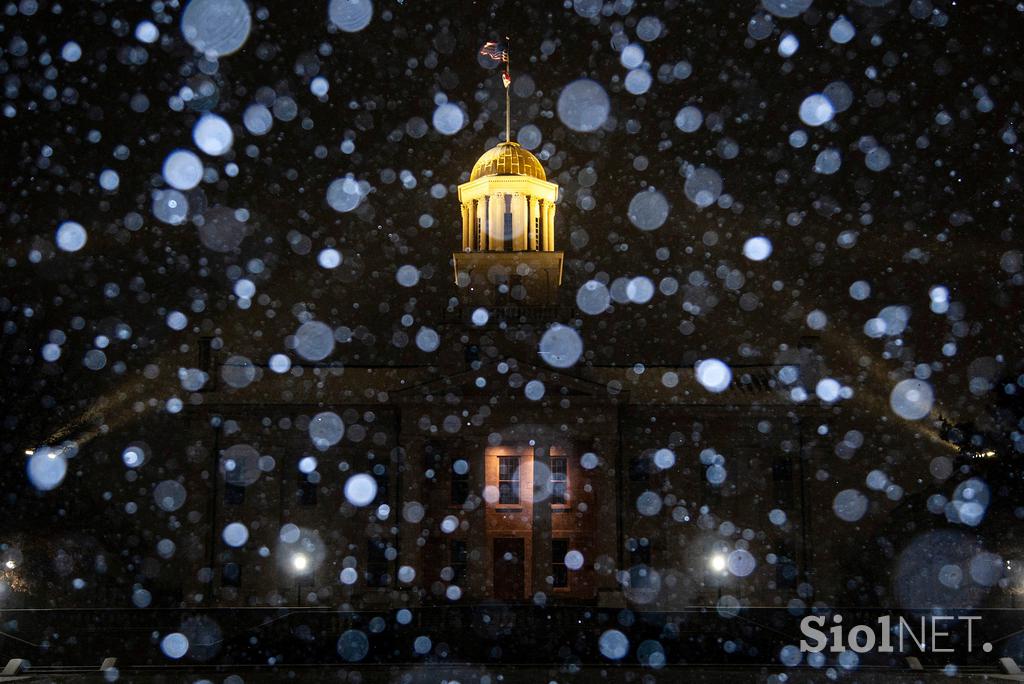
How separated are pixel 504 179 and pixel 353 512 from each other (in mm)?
15219

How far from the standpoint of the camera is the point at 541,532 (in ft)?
112

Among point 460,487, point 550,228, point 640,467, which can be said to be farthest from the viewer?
point 550,228

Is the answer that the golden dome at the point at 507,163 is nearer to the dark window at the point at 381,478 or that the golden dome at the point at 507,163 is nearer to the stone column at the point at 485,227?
the stone column at the point at 485,227

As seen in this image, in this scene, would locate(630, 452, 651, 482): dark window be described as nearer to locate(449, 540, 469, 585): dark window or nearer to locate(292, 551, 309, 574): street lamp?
locate(449, 540, 469, 585): dark window

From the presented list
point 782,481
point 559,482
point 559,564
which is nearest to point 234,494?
point 559,482

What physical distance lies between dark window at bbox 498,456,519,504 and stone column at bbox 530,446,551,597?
1.79m

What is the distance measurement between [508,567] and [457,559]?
6.50ft

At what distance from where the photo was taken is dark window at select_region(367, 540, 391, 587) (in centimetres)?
3734

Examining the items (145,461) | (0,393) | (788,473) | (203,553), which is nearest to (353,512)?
(203,553)

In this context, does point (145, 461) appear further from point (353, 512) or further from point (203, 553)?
point (353, 512)

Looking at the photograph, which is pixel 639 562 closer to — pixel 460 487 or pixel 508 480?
pixel 508 480

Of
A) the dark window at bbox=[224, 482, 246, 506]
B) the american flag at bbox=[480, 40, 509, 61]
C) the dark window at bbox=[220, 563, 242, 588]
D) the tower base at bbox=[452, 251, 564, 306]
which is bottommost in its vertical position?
the dark window at bbox=[220, 563, 242, 588]

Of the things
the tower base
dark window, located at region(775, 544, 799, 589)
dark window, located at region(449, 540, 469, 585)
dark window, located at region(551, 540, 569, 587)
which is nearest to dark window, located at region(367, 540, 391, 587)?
dark window, located at region(449, 540, 469, 585)

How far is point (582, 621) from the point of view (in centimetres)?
2564
